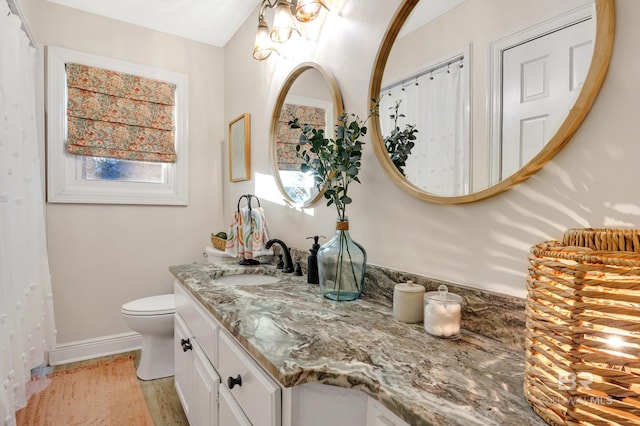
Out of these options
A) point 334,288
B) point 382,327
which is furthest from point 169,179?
point 382,327

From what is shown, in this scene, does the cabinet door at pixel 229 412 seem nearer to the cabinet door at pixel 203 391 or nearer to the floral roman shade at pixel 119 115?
the cabinet door at pixel 203 391

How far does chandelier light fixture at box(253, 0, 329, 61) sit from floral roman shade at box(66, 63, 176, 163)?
1.15 meters

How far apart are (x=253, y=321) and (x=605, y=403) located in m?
0.78

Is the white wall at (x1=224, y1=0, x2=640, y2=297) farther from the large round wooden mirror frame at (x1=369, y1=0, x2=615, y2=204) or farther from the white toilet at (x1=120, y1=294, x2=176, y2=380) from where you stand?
the white toilet at (x1=120, y1=294, x2=176, y2=380)

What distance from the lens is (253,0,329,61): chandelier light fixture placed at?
5.03ft

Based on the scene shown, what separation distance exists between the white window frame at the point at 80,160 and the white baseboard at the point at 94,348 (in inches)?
39.8

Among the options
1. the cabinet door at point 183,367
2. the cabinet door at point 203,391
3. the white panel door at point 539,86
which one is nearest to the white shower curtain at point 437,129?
the white panel door at point 539,86


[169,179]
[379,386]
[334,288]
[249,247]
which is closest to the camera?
[379,386]

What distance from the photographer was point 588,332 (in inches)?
18.9

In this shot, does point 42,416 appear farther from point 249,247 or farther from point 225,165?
point 225,165

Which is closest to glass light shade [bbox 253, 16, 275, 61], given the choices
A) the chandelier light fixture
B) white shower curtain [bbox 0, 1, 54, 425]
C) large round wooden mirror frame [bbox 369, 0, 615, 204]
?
the chandelier light fixture

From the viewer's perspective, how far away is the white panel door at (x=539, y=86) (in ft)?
2.41

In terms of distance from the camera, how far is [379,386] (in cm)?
64

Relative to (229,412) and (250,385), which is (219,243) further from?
(250,385)
